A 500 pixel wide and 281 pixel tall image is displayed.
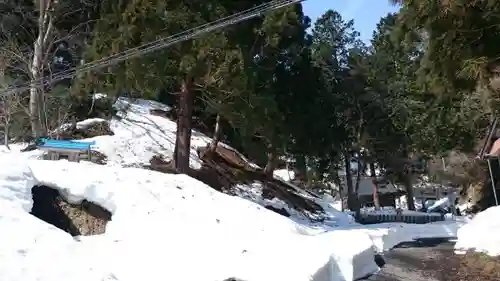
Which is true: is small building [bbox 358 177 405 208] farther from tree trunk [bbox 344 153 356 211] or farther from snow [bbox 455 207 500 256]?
snow [bbox 455 207 500 256]

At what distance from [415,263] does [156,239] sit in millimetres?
7020

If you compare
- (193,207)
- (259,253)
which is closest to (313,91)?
(193,207)

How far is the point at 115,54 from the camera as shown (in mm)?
15656

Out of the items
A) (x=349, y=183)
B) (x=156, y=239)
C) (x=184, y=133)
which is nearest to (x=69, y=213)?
(x=156, y=239)

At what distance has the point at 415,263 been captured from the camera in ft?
41.3

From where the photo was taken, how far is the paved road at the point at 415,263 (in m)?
10.4

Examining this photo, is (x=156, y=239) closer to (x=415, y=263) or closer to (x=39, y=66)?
(x=415, y=263)

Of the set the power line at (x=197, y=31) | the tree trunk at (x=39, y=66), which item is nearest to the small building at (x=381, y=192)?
the tree trunk at (x=39, y=66)

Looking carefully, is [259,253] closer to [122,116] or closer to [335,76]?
[122,116]

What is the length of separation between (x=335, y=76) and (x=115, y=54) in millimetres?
19834

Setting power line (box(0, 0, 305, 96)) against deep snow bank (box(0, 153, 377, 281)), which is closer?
deep snow bank (box(0, 153, 377, 281))

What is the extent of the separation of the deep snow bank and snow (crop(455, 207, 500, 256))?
3.29m

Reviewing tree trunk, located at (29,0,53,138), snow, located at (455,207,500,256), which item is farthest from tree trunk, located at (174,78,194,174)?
snow, located at (455,207,500,256)

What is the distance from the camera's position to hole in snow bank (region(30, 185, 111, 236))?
9.10m
